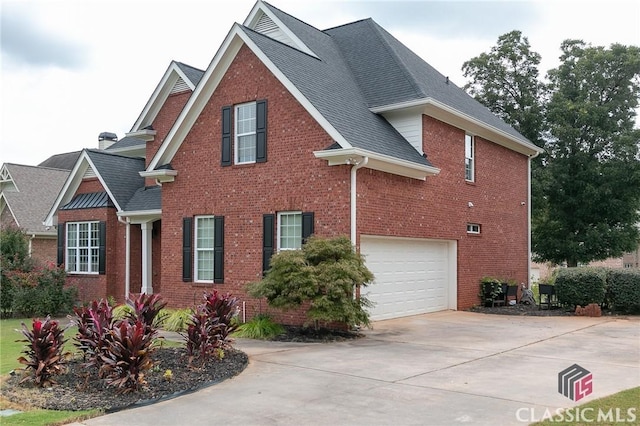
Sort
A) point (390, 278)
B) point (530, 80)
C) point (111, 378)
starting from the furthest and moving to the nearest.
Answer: point (530, 80)
point (390, 278)
point (111, 378)

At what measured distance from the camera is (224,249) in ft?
55.4

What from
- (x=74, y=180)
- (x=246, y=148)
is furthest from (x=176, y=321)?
(x=74, y=180)

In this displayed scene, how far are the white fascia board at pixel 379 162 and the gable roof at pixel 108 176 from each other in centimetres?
956

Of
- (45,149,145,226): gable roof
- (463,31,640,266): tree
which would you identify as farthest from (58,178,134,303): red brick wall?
(463,31,640,266): tree

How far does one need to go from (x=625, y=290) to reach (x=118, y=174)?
17.2 m

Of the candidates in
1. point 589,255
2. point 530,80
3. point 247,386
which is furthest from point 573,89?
point 247,386

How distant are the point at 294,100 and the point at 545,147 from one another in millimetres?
18447

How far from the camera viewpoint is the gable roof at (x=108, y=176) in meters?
21.6

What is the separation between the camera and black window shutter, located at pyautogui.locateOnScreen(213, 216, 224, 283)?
Answer: 666 inches

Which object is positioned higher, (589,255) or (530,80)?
(530,80)

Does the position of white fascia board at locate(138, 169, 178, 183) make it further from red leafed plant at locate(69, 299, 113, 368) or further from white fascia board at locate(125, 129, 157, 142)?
red leafed plant at locate(69, 299, 113, 368)

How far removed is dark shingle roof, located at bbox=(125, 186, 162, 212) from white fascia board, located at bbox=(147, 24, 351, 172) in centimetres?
256

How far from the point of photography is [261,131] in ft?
53.1

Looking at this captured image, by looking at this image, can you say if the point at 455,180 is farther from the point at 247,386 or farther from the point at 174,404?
the point at 174,404
